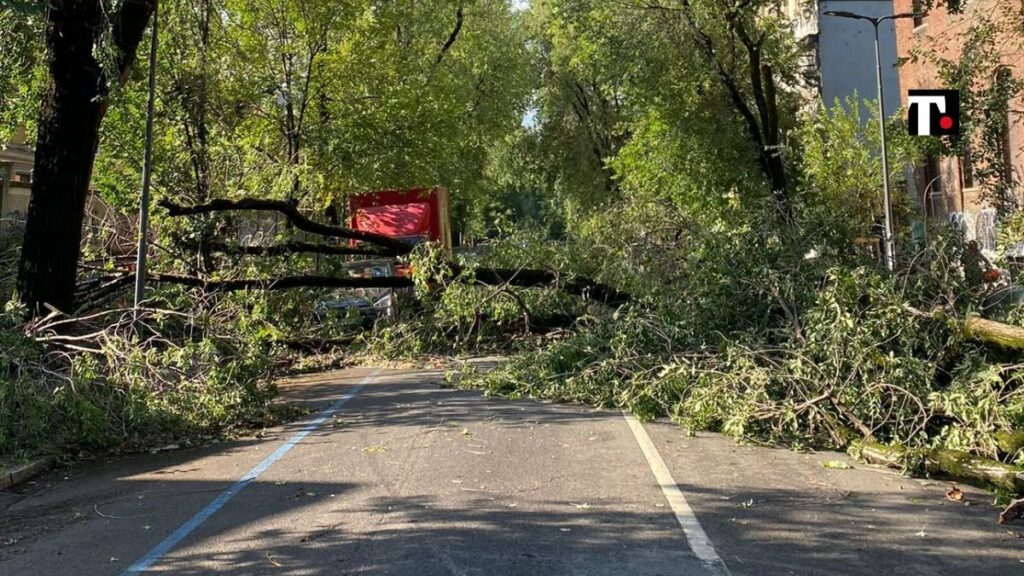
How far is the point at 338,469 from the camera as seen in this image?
7.13 m

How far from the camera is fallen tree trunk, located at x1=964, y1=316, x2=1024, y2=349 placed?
7512mm

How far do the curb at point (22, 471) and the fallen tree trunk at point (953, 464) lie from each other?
23.9 ft

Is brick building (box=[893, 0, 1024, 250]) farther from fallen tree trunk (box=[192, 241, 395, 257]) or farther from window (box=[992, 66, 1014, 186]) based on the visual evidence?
fallen tree trunk (box=[192, 241, 395, 257])

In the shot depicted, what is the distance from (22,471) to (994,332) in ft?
29.1

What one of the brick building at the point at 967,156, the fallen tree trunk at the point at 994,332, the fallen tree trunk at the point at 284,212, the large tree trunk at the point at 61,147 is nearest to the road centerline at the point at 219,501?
the large tree trunk at the point at 61,147

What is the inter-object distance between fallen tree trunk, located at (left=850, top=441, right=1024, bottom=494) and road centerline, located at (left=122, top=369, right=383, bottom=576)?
523 cm

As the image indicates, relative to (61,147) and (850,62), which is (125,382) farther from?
(850,62)

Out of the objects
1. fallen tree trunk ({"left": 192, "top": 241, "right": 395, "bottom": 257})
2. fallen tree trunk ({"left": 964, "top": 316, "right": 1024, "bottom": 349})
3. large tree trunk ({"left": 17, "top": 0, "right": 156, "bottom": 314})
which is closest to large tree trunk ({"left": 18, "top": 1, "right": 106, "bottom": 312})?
large tree trunk ({"left": 17, "top": 0, "right": 156, "bottom": 314})

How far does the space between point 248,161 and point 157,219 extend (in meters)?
3.88

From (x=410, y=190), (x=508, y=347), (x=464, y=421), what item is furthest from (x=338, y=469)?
(x=410, y=190)

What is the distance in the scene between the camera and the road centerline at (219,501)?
16.3ft

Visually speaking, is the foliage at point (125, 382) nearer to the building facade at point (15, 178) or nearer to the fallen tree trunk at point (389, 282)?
the fallen tree trunk at point (389, 282)

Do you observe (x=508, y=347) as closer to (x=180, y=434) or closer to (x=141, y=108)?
(x=180, y=434)

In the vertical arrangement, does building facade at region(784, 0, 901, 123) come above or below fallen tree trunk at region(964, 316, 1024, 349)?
above
